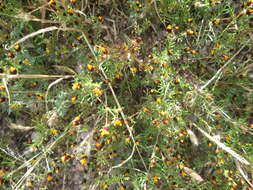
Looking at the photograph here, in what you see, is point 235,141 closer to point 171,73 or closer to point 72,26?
point 171,73

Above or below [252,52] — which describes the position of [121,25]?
above

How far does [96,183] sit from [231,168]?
1138 mm

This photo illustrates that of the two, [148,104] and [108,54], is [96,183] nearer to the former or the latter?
[148,104]

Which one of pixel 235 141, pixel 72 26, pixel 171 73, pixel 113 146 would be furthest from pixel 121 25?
pixel 235 141

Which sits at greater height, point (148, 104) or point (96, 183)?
point (148, 104)

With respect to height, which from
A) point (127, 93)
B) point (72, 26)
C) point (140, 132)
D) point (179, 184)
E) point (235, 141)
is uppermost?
point (72, 26)

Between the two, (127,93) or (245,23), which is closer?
(245,23)

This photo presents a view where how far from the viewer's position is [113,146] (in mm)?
1984

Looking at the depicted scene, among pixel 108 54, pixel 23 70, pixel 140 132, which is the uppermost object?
pixel 108 54

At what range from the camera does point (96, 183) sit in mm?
1965

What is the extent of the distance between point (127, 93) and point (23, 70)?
0.92 m

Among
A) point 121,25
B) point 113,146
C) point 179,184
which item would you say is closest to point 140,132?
point 113,146

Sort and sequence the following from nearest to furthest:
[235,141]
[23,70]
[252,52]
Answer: [235,141] < [23,70] < [252,52]

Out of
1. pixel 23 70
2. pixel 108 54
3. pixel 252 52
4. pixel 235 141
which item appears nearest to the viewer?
pixel 108 54
